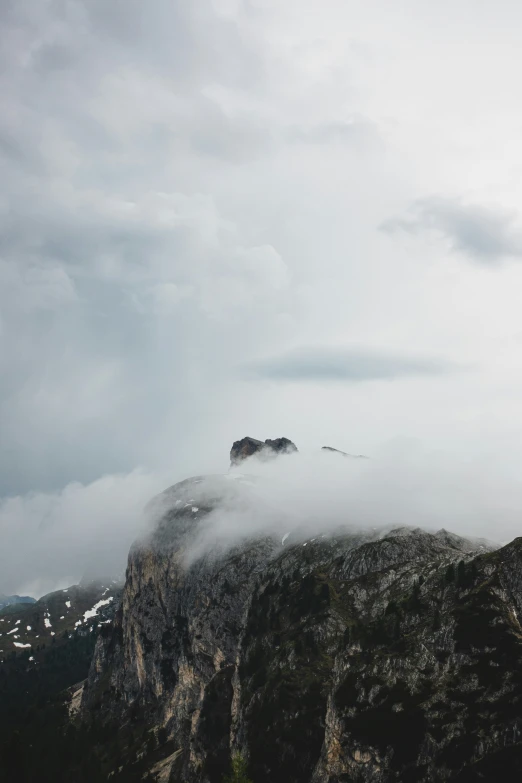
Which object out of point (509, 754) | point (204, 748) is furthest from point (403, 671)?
point (204, 748)

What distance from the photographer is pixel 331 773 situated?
102m

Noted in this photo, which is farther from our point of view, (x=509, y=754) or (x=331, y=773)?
(x=331, y=773)

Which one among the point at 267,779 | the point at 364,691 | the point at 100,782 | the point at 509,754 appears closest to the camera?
the point at 509,754

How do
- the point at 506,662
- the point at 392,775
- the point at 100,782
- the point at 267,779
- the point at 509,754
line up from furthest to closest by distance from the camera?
the point at 100,782, the point at 267,779, the point at 506,662, the point at 392,775, the point at 509,754

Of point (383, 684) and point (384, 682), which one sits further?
point (384, 682)

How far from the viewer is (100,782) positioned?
187875 millimetres

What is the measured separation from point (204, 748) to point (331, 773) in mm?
92239

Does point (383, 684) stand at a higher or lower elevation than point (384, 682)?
lower

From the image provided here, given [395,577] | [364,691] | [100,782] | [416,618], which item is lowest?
[100,782]

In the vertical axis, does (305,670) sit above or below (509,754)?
above

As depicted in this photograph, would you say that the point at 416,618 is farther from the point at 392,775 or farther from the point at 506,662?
the point at 392,775

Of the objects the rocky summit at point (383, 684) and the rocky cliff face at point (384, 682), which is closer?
the rocky summit at point (383, 684)

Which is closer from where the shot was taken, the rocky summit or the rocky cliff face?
the rocky summit

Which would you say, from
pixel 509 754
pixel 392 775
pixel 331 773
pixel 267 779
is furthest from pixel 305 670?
pixel 509 754
